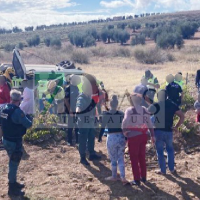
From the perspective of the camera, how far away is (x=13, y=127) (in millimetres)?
4930

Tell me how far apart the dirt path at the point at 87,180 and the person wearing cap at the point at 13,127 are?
37 centimetres

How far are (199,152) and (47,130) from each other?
3307 millimetres

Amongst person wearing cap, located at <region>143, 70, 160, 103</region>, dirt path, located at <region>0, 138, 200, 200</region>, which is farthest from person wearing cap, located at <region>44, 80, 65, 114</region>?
person wearing cap, located at <region>143, 70, 160, 103</region>

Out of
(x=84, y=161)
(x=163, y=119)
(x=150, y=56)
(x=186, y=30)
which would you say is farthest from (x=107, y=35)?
(x=163, y=119)

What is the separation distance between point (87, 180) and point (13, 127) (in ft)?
5.20

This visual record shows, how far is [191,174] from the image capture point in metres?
5.93

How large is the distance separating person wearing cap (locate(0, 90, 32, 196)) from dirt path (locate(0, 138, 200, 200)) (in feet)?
1.21

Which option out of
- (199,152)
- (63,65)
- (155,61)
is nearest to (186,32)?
(155,61)

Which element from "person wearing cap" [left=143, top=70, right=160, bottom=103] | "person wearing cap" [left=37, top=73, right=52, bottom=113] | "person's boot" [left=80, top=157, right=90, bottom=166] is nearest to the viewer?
"person's boot" [left=80, top=157, right=90, bottom=166]

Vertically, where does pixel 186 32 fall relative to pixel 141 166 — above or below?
above

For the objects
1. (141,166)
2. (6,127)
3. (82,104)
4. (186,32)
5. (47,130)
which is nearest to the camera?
(6,127)

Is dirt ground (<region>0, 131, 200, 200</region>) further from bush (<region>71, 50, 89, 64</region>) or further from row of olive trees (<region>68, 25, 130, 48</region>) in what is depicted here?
row of olive trees (<region>68, 25, 130, 48</region>)

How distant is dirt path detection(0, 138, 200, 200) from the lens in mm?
5160

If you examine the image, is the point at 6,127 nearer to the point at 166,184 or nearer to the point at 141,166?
the point at 141,166
